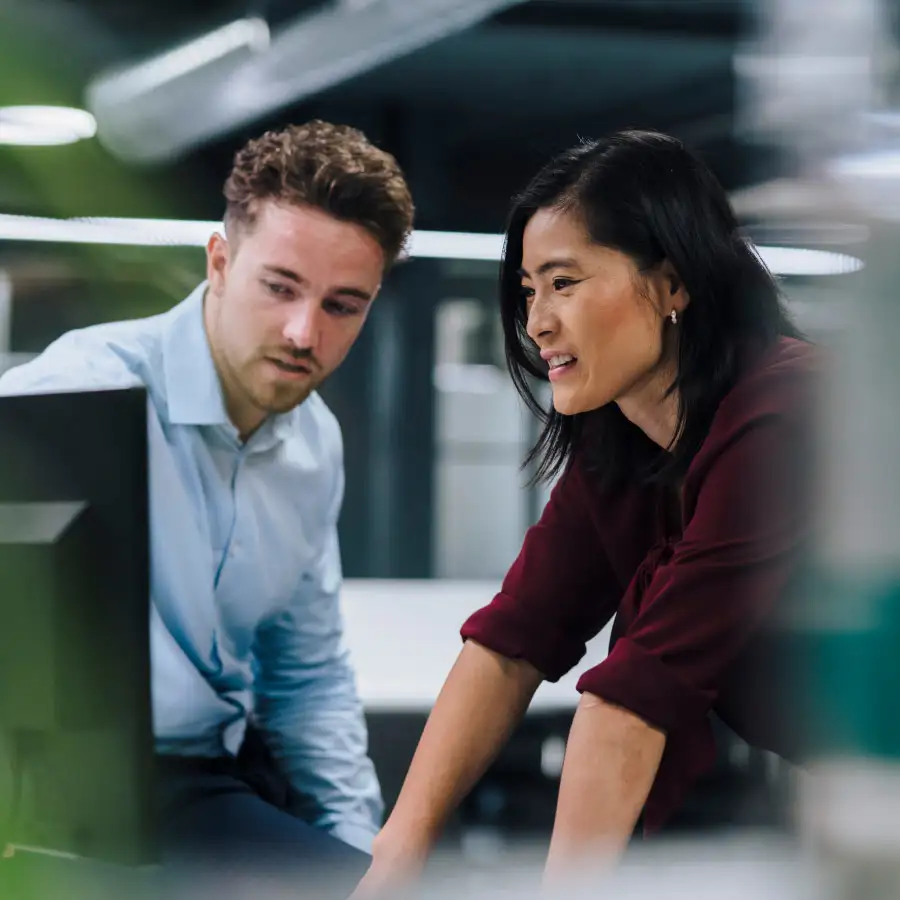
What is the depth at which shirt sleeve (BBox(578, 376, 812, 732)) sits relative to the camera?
1.08 m

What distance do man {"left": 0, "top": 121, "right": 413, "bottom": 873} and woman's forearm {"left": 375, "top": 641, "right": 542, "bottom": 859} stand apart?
0.42 m

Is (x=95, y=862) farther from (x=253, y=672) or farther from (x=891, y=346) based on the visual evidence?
(x=253, y=672)

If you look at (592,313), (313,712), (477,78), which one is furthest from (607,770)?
(477,78)

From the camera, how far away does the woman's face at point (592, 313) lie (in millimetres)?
1305

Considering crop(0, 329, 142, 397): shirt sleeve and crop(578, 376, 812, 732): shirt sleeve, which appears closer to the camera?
crop(578, 376, 812, 732): shirt sleeve

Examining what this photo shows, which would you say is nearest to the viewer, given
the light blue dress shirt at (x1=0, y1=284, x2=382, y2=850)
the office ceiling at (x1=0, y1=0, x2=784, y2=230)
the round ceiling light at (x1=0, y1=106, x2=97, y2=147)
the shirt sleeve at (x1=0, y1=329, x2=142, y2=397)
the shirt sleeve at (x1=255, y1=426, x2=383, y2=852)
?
the shirt sleeve at (x1=0, y1=329, x2=142, y2=397)

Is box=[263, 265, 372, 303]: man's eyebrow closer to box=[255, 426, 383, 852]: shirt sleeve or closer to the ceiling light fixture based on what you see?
the ceiling light fixture

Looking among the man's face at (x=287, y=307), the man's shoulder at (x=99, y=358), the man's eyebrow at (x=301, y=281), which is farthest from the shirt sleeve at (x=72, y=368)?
the man's eyebrow at (x=301, y=281)

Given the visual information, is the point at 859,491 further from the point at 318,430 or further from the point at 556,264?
the point at 318,430

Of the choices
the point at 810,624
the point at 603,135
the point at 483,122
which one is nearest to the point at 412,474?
the point at 483,122

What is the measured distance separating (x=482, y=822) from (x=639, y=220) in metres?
2.04

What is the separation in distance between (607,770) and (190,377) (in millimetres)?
945

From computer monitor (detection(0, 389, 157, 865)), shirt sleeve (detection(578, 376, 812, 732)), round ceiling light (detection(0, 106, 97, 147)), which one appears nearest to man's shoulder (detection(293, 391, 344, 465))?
shirt sleeve (detection(578, 376, 812, 732))

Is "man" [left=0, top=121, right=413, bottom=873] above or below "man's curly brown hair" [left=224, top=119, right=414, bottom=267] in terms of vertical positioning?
below
